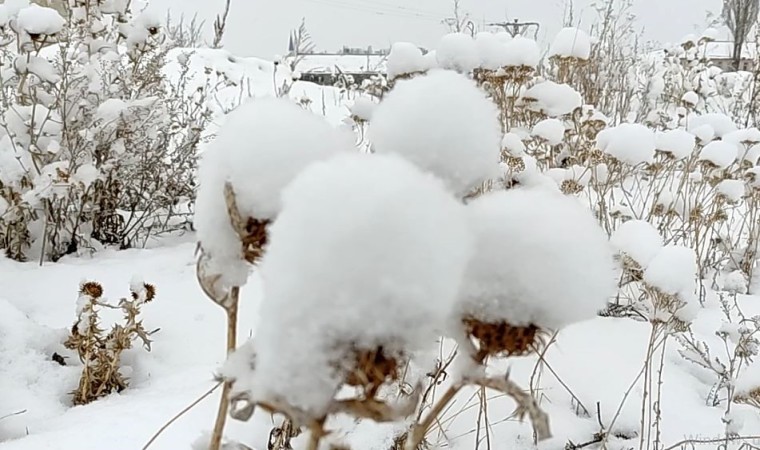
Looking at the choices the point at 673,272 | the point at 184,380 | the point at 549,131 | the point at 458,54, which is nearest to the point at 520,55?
the point at 458,54

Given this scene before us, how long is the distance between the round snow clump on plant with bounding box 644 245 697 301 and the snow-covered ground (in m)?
0.32

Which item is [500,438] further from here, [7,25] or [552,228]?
[7,25]

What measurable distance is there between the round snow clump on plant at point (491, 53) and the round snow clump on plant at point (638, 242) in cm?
58

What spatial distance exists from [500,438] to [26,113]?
1.75 meters

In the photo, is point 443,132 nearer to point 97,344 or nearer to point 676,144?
point 97,344

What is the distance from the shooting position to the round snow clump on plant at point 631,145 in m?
1.84

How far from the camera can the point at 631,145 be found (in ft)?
6.03

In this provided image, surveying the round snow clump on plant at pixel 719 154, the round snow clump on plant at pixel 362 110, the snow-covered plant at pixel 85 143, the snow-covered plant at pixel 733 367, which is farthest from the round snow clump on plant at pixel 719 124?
the snow-covered plant at pixel 85 143

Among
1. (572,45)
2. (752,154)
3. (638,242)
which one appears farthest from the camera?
(752,154)

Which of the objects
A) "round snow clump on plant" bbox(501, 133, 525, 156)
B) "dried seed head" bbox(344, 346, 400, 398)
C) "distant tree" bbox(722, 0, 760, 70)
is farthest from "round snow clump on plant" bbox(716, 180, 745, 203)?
"distant tree" bbox(722, 0, 760, 70)

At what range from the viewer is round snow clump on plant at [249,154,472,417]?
28cm

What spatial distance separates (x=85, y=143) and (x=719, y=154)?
203 cm

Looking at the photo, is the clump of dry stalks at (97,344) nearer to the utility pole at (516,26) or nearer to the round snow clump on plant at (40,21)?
the round snow clump on plant at (40,21)

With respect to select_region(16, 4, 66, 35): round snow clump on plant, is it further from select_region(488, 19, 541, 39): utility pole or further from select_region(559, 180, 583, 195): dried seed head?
select_region(488, 19, 541, 39): utility pole
